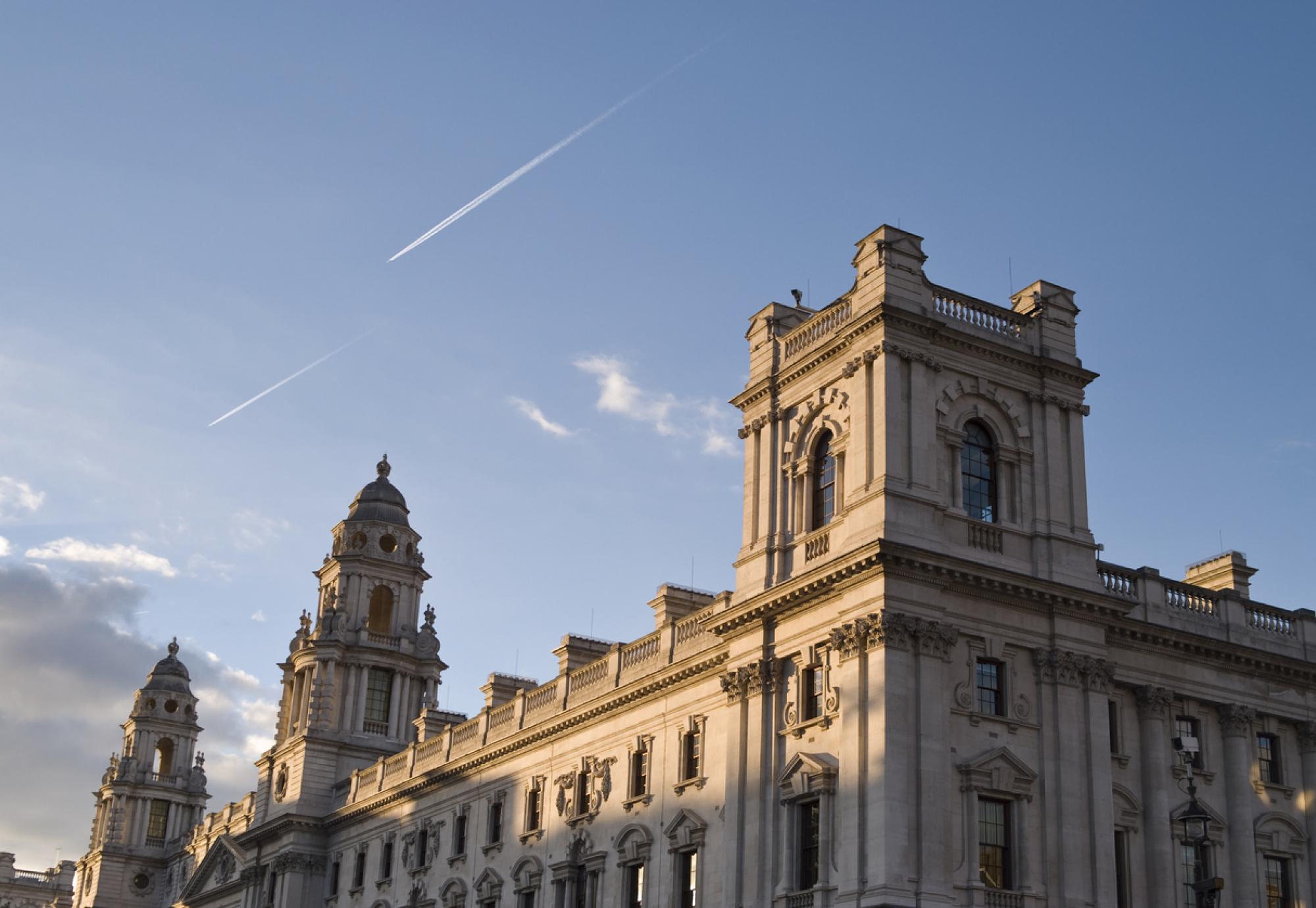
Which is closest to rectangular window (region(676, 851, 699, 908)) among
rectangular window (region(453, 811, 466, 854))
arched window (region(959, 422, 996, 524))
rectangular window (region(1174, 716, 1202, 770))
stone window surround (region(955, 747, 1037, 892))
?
stone window surround (region(955, 747, 1037, 892))

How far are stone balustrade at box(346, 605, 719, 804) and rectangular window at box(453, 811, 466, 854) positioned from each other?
7.83 ft

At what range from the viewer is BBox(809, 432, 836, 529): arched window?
43.2m

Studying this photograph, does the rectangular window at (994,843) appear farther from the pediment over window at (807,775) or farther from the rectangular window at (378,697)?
the rectangular window at (378,697)

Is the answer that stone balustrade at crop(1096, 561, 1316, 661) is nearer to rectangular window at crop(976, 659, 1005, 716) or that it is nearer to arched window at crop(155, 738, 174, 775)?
rectangular window at crop(976, 659, 1005, 716)

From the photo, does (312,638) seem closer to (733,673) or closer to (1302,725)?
(733,673)

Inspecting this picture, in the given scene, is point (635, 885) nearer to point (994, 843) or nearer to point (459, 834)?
point (459, 834)

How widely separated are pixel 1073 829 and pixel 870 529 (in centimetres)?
879

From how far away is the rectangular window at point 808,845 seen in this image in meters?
39.8

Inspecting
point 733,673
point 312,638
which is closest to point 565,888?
point 733,673

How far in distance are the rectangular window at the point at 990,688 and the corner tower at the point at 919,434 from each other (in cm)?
255

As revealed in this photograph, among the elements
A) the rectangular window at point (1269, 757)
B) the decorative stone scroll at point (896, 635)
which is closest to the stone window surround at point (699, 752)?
the decorative stone scroll at point (896, 635)

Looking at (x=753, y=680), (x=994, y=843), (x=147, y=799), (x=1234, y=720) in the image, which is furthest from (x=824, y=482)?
(x=147, y=799)

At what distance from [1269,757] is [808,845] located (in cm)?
1458

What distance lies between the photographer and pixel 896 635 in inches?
1531
